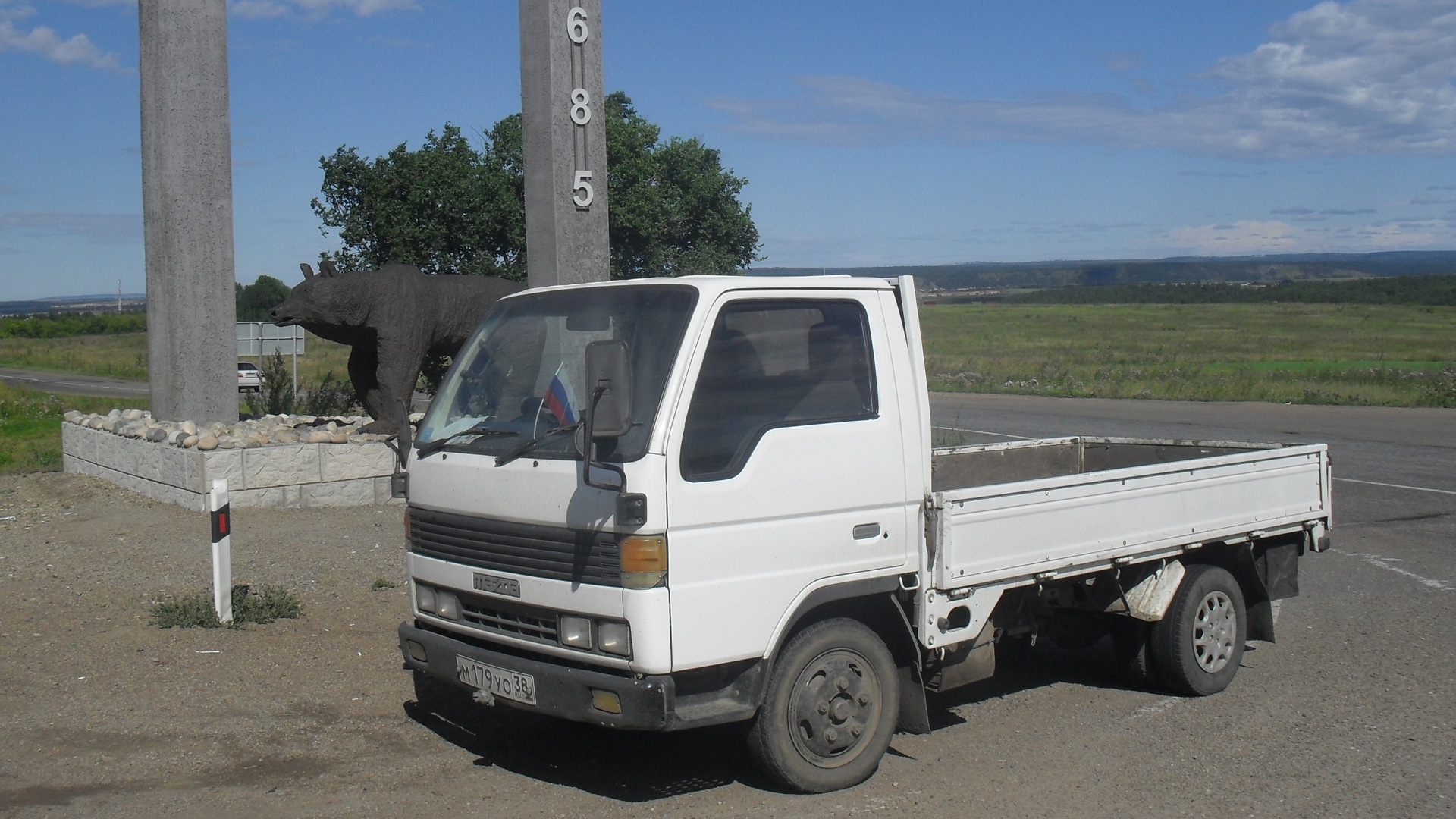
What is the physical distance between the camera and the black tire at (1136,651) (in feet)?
22.2

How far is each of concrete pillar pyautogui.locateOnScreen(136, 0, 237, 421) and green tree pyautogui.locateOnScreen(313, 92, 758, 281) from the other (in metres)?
5.16

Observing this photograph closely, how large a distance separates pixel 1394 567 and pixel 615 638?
8.27 metres

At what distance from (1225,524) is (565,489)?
12.6ft

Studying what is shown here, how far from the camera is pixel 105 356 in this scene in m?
69.3

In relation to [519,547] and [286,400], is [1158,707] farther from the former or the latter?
[286,400]

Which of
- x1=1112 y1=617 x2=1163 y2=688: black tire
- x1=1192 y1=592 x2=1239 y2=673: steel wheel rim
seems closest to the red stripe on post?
x1=1112 y1=617 x2=1163 y2=688: black tire

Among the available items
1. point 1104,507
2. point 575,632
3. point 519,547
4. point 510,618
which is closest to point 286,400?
point 510,618

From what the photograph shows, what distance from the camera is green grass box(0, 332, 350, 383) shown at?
55281mm

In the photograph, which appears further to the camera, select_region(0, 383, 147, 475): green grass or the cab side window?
select_region(0, 383, 147, 475): green grass

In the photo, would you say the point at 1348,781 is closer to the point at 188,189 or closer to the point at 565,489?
the point at 565,489

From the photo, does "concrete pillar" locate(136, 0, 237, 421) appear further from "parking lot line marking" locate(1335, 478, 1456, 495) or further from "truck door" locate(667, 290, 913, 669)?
"parking lot line marking" locate(1335, 478, 1456, 495)

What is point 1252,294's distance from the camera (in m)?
134

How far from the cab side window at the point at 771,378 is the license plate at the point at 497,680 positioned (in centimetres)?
111

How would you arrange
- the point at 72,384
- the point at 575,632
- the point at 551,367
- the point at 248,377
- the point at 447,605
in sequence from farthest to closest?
the point at 72,384 → the point at 248,377 → the point at 447,605 → the point at 551,367 → the point at 575,632
